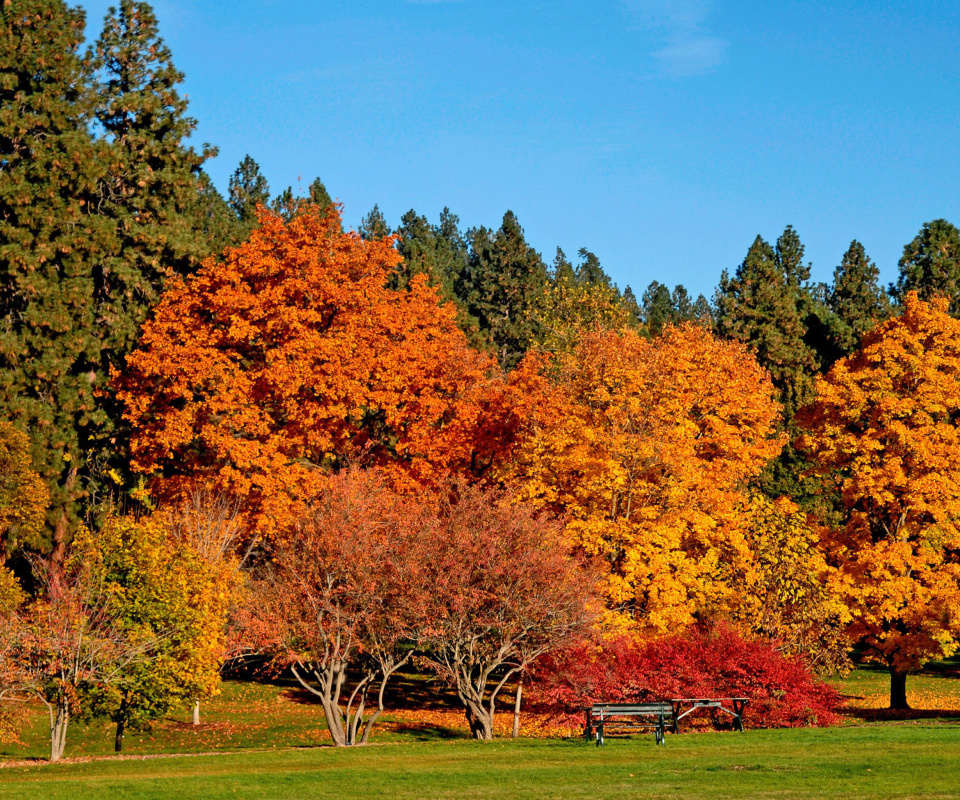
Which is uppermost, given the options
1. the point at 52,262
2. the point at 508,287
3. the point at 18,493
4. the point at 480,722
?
the point at 508,287

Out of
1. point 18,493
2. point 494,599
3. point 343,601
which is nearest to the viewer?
point 494,599

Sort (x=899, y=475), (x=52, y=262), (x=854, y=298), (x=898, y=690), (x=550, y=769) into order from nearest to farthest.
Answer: (x=550, y=769)
(x=899, y=475)
(x=898, y=690)
(x=52, y=262)
(x=854, y=298)

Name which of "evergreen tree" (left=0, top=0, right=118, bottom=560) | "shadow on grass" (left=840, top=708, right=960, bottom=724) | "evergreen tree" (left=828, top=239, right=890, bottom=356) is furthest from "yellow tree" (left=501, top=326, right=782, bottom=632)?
"evergreen tree" (left=828, top=239, right=890, bottom=356)

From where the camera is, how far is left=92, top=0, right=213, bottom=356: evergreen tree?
1810 inches

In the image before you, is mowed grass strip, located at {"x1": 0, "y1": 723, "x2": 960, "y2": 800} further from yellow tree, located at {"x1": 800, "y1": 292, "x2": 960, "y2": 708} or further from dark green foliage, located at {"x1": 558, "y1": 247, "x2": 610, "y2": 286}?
dark green foliage, located at {"x1": 558, "y1": 247, "x2": 610, "y2": 286}

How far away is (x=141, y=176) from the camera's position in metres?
48.0

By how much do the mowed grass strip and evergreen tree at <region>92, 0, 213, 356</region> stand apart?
2495 cm

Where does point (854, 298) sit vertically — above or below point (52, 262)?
above

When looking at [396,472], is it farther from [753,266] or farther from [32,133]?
[753,266]

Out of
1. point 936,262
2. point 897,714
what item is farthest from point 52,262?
point 936,262

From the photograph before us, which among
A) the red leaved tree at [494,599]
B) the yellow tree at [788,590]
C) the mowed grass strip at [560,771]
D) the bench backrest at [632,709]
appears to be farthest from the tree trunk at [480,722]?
the yellow tree at [788,590]

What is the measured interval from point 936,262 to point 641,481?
58.2 m

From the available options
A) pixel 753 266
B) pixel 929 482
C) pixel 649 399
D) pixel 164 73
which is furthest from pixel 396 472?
pixel 753 266

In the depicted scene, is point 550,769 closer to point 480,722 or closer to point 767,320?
point 480,722
